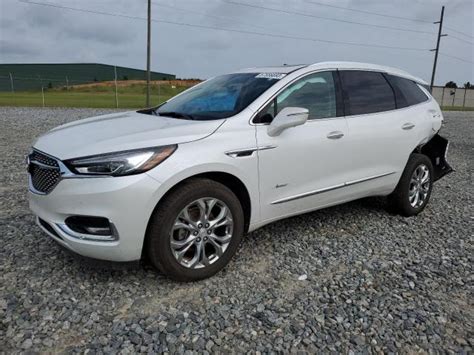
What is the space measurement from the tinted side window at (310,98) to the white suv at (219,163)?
0.01 m

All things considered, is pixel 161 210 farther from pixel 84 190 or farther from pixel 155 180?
pixel 84 190

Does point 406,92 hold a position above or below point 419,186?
above

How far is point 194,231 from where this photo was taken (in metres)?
3.05

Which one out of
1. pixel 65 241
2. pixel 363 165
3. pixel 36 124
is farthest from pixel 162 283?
pixel 36 124

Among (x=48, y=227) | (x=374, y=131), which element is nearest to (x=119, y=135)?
(x=48, y=227)

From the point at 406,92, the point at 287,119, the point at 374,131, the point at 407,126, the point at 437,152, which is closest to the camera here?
the point at 287,119

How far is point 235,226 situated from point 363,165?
1.66 meters

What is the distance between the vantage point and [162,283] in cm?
314

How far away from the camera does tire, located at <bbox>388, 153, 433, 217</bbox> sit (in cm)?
467

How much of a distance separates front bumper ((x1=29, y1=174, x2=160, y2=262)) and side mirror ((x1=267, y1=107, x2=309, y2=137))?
1101 millimetres

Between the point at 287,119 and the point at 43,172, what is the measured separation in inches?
74.6

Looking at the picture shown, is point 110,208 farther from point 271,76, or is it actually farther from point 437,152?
point 437,152

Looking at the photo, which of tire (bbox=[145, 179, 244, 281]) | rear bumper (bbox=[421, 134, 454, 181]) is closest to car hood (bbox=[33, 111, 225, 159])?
tire (bbox=[145, 179, 244, 281])

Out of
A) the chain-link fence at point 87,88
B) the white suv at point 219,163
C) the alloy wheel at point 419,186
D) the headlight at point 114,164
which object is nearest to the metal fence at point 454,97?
the chain-link fence at point 87,88
